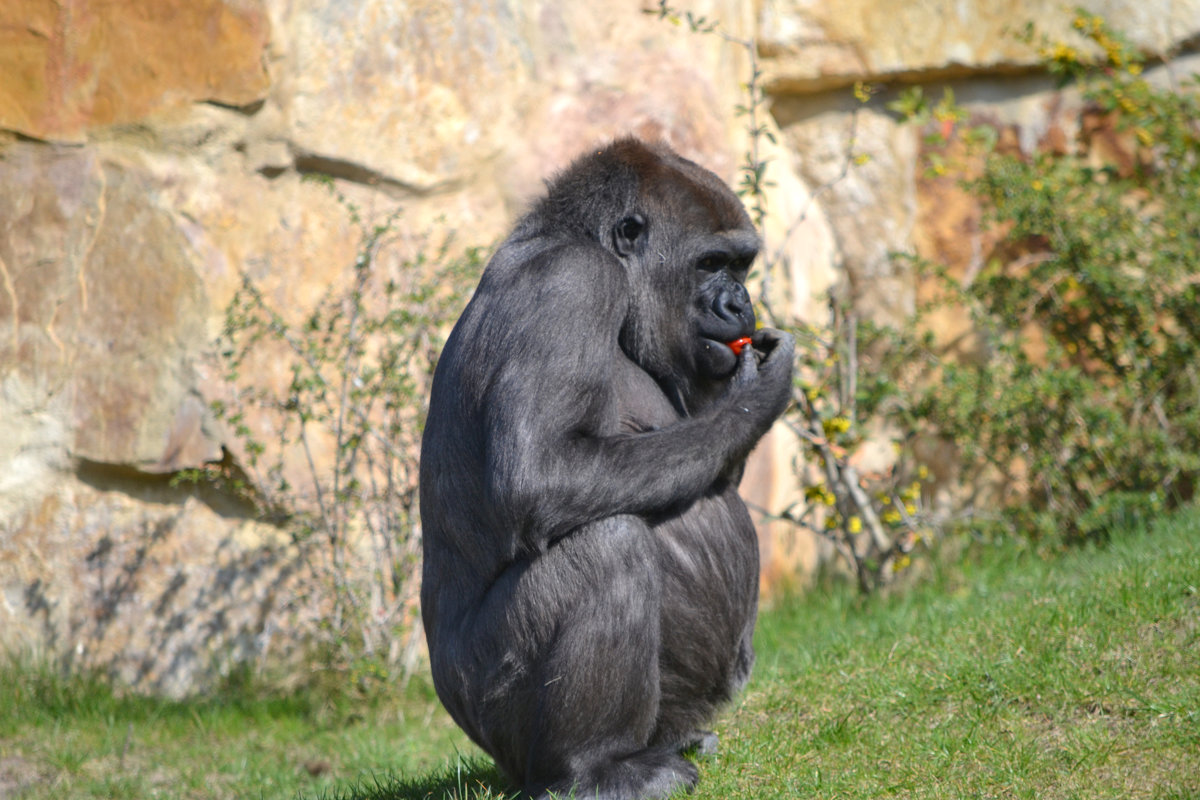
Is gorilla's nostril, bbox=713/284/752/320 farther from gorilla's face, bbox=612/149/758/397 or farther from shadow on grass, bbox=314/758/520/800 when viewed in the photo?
shadow on grass, bbox=314/758/520/800

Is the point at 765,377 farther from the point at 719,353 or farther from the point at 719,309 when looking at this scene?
the point at 719,309

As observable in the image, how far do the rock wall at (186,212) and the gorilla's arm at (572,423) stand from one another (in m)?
2.69

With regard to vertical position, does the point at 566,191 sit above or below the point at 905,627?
above

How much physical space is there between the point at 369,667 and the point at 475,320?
2.73m

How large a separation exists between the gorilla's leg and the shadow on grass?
279 mm

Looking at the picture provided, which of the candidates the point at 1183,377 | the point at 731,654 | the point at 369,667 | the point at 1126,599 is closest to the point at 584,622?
the point at 731,654

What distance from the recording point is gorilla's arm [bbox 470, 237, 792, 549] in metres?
3.30

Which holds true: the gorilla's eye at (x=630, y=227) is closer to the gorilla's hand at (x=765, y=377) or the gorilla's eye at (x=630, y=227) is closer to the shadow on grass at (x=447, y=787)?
the gorilla's hand at (x=765, y=377)

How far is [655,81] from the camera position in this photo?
274 inches

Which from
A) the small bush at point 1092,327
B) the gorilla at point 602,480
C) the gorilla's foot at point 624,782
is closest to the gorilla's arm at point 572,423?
the gorilla at point 602,480

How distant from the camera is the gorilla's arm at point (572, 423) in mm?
3305

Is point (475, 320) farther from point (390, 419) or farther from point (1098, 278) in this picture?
point (1098, 278)

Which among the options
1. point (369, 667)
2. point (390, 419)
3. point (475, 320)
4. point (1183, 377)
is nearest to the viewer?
point (475, 320)

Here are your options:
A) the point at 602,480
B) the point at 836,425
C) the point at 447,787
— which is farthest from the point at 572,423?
the point at 836,425
